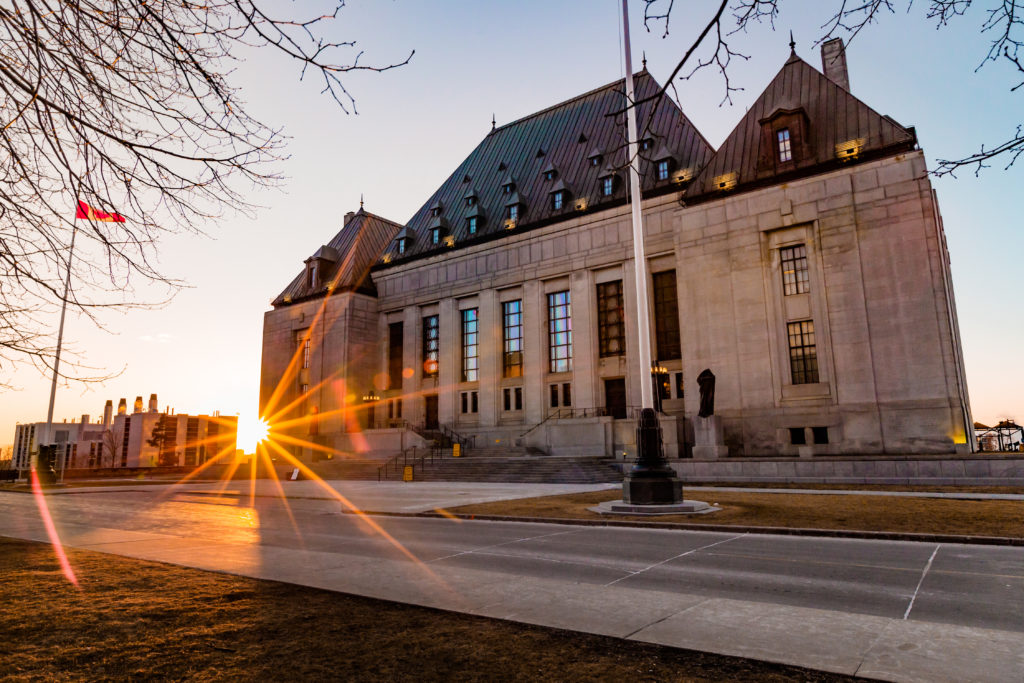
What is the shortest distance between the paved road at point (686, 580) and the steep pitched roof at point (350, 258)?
146ft

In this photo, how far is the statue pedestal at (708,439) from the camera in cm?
3088

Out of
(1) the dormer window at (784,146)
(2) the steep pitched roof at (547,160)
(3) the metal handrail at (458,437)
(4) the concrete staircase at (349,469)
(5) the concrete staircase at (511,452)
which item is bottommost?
(4) the concrete staircase at (349,469)

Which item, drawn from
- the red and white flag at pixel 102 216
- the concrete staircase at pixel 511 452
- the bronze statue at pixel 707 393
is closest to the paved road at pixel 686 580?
the red and white flag at pixel 102 216

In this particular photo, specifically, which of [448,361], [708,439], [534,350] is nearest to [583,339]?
[534,350]

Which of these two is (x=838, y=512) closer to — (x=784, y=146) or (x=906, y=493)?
(x=906, y=493)

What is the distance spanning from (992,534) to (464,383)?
4075 cm

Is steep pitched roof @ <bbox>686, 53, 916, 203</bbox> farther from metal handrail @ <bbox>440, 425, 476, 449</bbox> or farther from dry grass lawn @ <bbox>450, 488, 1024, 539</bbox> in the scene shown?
metal handrail @ <bbox>440, 425, 476, 449</bbox>

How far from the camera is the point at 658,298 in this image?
3981cm

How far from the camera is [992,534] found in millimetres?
9367

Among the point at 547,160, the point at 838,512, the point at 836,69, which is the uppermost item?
the point at 547,160

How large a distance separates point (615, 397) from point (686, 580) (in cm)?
3468

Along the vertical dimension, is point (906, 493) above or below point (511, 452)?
below

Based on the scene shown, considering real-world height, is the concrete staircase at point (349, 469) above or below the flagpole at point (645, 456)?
below

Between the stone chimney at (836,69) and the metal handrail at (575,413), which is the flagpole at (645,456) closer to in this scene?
the metal handrail at (575,413)
